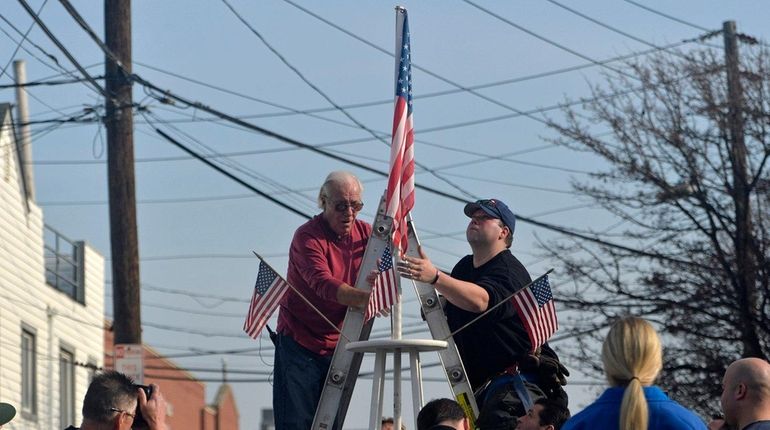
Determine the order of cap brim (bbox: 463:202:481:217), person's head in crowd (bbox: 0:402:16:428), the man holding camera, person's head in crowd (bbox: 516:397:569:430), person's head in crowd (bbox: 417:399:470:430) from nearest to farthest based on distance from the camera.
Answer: the man holding camera < person's head in crowd (bbox: 417:399:470:430) < person's head in crowd (bbox: 0:402:16:428) < person's head in crowd (bbox: 516:397:569:430) < cap brim (bbox: 463:202:481:217)

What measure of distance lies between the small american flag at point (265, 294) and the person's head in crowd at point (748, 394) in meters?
3.08

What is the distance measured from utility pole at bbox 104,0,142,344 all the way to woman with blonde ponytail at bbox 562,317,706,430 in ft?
45.4

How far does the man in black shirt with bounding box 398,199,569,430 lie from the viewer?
8.23 m

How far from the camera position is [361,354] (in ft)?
27.6

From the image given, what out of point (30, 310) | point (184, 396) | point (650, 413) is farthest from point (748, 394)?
point (184, 396)

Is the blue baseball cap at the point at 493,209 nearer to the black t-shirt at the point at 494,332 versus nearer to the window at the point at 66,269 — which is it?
the black t-shirt at the point at 494,332

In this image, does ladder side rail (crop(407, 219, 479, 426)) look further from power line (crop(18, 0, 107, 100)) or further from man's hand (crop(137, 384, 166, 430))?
power line (crop(18, 0, 107, 100))

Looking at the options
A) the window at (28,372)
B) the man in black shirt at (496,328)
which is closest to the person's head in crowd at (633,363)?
the man in black shirt at (496,328)

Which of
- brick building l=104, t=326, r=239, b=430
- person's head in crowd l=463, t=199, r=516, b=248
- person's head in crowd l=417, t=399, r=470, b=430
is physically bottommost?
person's head in crowd l=417, t=399, r=470, b=430

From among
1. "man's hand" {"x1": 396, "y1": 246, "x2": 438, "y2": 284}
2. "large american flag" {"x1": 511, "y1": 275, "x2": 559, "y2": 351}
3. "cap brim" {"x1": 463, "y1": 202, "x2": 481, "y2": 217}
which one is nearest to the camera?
"man's hand" {"x1": 396, "y1": 246, "x2": 438, "y2": 284}

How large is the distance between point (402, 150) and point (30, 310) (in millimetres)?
22137

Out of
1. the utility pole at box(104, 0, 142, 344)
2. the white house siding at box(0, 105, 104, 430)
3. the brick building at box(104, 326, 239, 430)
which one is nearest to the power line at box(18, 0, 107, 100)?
the utility pole at box(104, 0, 142, 344)

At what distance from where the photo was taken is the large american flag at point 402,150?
27.1ft

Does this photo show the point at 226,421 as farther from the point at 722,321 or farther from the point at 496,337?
the point at 496,337
